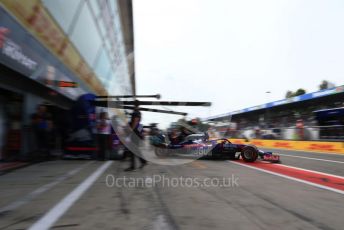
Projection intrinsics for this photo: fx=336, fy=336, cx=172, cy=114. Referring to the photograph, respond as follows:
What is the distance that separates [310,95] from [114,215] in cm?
2520

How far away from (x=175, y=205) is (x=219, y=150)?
7.65 meters

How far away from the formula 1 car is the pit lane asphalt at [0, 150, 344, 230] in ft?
14.8

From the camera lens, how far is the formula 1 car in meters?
11.6

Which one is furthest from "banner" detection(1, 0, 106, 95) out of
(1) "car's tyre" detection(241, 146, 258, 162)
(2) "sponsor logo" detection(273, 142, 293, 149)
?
(2) "sponsor logo" detection(273, 142, 293, 149)

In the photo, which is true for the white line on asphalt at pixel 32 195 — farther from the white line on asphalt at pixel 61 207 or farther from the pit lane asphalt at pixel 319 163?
the pit lane asphalt at pixel 319 163

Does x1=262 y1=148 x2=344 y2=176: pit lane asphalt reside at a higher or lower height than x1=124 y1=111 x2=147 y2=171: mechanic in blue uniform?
lower

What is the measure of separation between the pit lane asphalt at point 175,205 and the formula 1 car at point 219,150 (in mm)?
4522

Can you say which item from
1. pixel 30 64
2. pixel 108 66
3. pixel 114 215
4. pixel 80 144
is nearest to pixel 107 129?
pixel 80 144

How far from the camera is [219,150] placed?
39.9ft

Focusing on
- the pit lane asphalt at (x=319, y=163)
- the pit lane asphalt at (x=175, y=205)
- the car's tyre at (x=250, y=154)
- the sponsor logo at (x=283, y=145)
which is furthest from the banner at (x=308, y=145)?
the pit lane asphalt at (x=175, y=205)

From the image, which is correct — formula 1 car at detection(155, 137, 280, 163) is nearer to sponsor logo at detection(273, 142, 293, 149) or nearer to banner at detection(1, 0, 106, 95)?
banner at detection(1, 0, 106, 95)

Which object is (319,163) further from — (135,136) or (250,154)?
(135,136)

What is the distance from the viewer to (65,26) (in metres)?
12.5

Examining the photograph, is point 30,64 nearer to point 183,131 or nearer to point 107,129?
point 107,129
